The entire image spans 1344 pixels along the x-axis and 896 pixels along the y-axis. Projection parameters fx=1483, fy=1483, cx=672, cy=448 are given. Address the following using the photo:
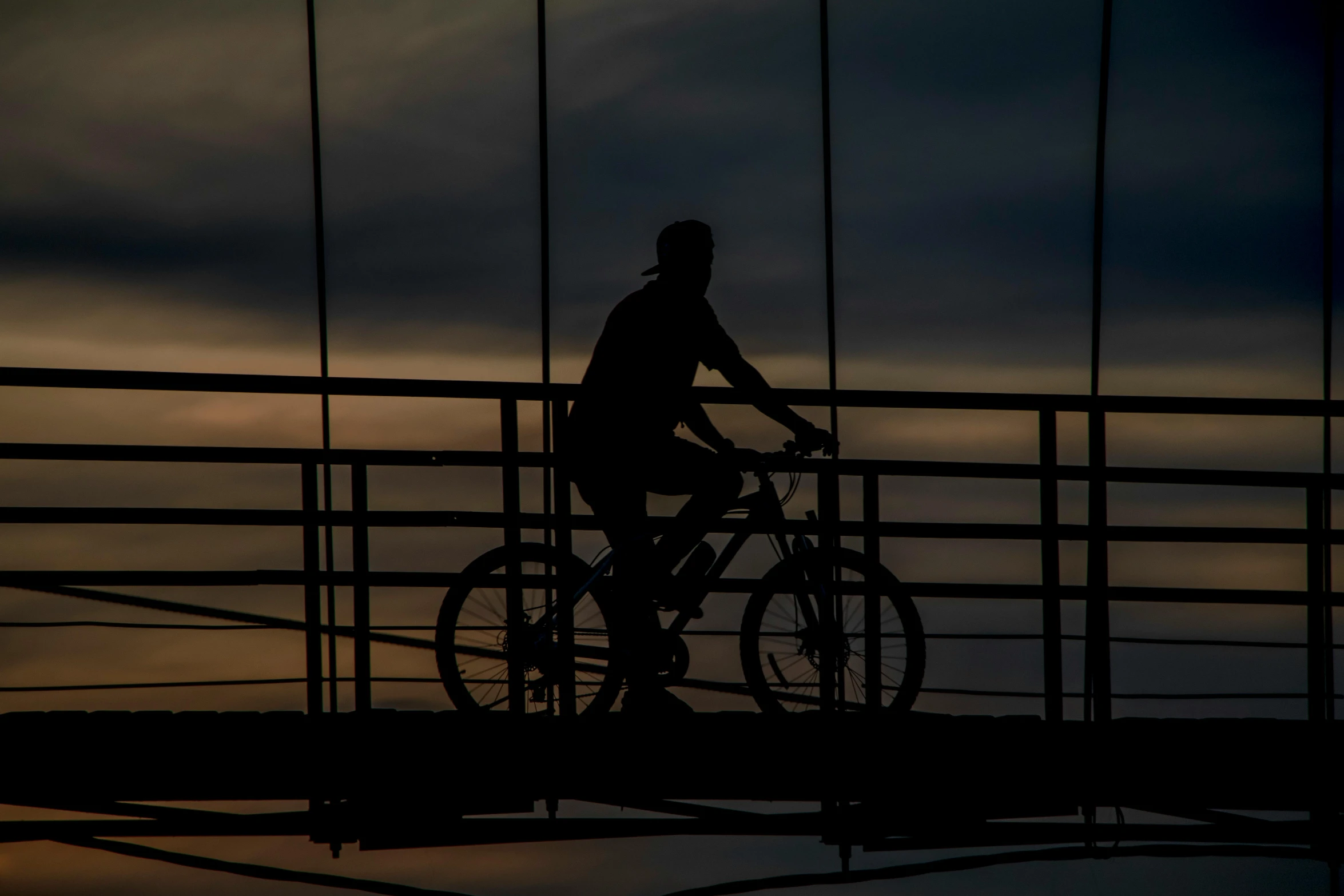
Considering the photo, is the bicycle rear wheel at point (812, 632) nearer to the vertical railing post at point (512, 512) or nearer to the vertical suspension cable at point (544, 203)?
the vertical railing post at point (512, 512)

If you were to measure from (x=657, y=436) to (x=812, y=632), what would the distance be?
93 cm

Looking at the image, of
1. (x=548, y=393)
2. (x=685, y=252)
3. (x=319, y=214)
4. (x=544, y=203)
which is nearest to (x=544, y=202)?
(x=544, y=203)

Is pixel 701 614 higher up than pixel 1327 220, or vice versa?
pixel 1327 220

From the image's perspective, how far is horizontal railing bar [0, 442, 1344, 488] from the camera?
4.70 m

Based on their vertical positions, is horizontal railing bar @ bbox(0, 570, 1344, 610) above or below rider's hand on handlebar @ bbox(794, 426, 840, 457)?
below

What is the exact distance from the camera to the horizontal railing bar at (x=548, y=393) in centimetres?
478

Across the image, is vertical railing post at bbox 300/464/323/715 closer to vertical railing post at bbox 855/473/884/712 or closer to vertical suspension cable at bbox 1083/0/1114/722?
vertical railing post at bbox 855/473/884/712

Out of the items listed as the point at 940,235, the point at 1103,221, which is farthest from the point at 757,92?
the point at 1103,221

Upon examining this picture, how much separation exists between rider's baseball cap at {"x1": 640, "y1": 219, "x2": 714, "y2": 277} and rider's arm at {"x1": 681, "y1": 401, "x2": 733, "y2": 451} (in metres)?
0.50

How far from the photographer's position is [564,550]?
Result: 196 inches

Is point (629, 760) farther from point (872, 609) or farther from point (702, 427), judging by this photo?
point (702, 427)

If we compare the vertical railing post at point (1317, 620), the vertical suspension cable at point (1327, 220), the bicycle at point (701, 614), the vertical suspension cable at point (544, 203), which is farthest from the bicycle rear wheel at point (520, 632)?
the vertical suspension cable at point (1327, 220)

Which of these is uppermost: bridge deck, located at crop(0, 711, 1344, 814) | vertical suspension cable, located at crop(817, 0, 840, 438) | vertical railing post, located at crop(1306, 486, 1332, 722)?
vertical suspension cable, located at crop(817, 0, 840, 438)

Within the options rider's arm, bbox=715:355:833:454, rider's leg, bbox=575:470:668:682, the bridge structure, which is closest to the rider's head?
rider's arm, bbox=715:355:833:454
